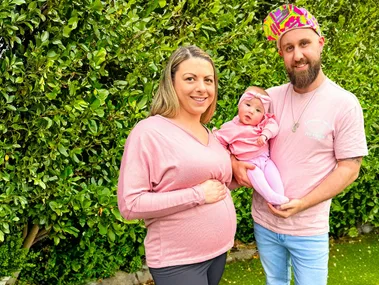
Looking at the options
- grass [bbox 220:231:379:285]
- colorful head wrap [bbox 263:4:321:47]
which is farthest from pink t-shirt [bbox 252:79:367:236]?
grass [bbox 220:231:379:285]

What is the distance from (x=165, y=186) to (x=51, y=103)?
166 centimetres

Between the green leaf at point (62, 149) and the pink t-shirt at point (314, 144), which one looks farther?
the green leaf at point (62, 149)

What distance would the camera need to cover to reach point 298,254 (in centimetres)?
328

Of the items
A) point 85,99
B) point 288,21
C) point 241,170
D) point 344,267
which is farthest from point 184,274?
point 344,267

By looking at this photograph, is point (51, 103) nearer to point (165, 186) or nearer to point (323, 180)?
point (165, 186)

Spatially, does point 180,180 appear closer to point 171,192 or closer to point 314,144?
point 171,192

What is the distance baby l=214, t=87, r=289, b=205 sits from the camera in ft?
10.4

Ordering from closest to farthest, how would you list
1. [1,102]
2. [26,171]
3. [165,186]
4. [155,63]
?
[165,186], [1,102], [26,171], [155,63]

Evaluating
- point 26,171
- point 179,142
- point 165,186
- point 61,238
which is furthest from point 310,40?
point 61,238

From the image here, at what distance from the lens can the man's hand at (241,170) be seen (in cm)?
321

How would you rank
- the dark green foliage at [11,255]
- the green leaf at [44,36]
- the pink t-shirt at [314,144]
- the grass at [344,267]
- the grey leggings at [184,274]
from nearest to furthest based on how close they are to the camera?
the grey leggings at [184,274] → the pink t-shirt at [314,144] → the green leaf at [44,36] → the dark green foliage at [11,255] → the grass at [344,267]

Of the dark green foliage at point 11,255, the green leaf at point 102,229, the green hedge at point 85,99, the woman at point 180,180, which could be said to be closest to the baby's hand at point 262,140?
the woman at point 180,180

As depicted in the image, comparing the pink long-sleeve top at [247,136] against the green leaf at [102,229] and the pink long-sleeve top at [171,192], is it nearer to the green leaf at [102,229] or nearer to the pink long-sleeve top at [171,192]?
the pink long-sleeve top at [171,192]

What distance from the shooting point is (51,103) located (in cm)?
401
